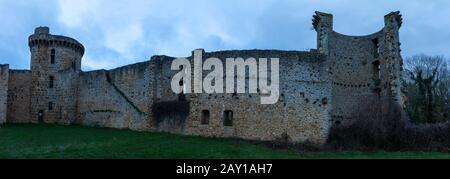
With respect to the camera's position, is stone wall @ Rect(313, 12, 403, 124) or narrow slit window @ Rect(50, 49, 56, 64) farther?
narrow slit window @ Rect(50, 49, 56, 64)

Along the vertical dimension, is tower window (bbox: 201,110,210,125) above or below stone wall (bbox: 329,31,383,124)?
below

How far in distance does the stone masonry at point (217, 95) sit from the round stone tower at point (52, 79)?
0.06m

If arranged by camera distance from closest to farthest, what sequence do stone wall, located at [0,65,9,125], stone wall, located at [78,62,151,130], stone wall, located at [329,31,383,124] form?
stone wall, located at [329,31,383,124], stone wall, located at [78,62,151,130], stone wall, located at [0,65,9,125]

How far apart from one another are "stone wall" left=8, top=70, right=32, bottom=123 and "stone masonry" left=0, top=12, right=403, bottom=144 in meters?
0.06

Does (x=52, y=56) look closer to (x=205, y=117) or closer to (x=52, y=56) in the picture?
(x=52, y=56)

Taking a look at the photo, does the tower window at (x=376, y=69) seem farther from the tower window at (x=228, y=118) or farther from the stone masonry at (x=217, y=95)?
the tower window at (x=228, y=118)

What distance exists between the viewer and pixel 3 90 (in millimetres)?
34406

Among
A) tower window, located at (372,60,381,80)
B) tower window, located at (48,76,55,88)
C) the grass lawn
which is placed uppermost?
tower window, located at (372,60,381,80)

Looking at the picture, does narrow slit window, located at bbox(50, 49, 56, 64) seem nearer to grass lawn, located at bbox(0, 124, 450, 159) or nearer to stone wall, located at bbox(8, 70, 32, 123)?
stone wall, located at bbox(8, 70, 32, 123)

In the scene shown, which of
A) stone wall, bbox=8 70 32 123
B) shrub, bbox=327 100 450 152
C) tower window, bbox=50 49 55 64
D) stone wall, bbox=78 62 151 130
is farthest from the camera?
tower window, bbox=50 49 55 64

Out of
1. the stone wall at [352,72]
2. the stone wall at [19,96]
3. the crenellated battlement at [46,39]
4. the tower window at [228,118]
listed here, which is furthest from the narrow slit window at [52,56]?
the stone wall at [352,72]

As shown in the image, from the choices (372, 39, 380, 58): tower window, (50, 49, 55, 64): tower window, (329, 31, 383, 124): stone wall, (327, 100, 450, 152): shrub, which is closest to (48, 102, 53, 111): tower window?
(50, 49, 55, 64): tower window

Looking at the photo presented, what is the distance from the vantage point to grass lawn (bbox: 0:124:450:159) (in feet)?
61.2
